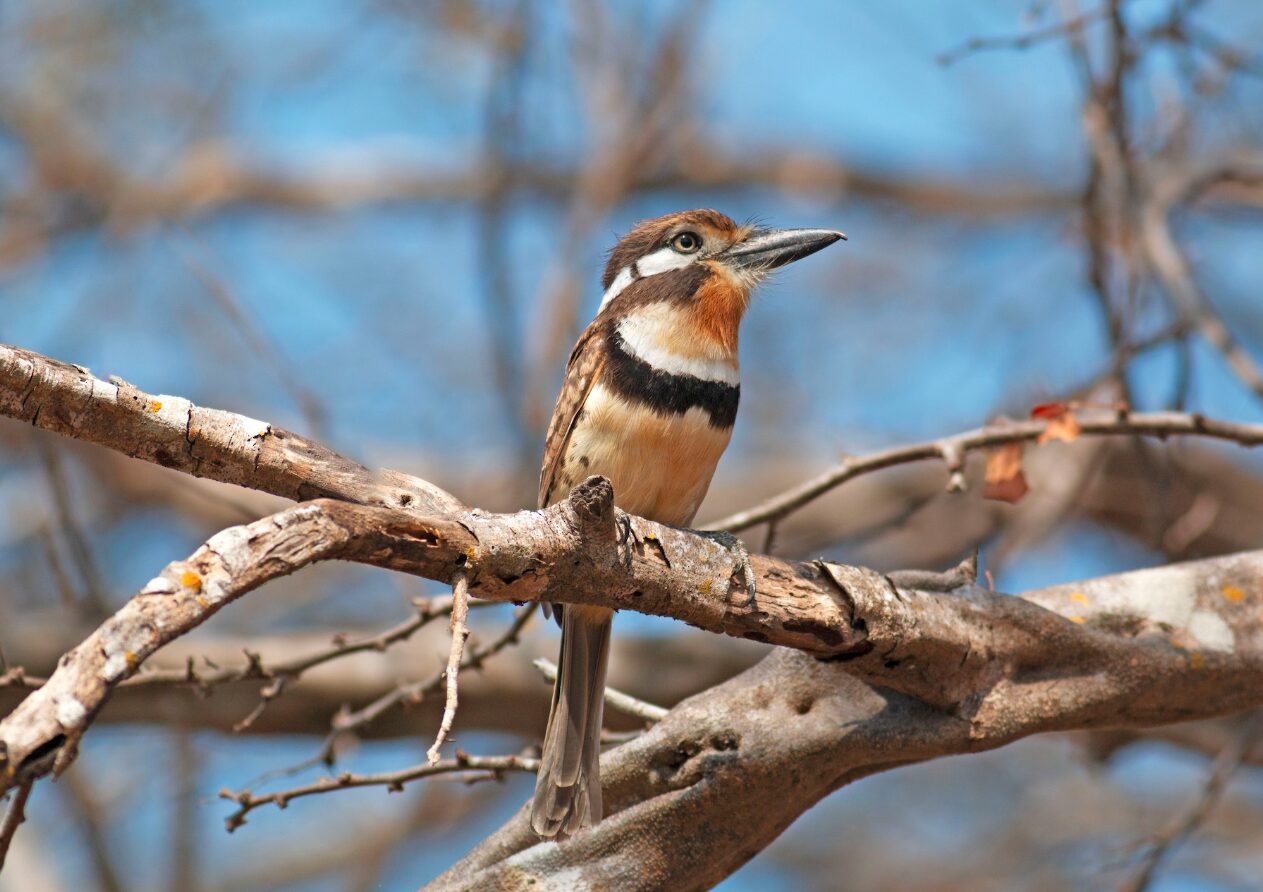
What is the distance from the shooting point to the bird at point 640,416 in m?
3.39

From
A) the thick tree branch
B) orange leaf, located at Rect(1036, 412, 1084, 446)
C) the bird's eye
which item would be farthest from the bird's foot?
the bird's eye

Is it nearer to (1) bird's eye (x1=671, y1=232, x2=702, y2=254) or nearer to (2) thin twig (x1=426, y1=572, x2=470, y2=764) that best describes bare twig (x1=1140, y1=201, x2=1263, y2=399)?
(1) bird's eye (x1=671, y1=232, x2=702, y2=254)

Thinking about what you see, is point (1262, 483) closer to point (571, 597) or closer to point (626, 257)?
point (626, 257)

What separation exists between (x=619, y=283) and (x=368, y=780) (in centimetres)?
179

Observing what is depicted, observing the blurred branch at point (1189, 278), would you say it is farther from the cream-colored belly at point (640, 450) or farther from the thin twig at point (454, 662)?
the thin twig at point (454, 662)

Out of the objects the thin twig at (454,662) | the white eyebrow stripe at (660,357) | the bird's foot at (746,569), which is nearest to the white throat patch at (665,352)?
the white eyebrow stripe at (660,357)

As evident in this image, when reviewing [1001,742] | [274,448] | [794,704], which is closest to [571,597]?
[274,448]

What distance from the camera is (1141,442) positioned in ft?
15.1

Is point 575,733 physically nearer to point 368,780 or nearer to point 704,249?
point 368,780

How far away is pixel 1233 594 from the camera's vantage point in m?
3.34

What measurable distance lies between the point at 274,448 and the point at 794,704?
1369 mm

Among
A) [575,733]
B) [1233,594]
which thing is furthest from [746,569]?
[1233,594]

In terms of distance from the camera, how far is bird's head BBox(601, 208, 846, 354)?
3723 mm

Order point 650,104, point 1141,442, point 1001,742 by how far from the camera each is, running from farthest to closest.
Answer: point 650,104 < point 1141,442 < point 1001,742
